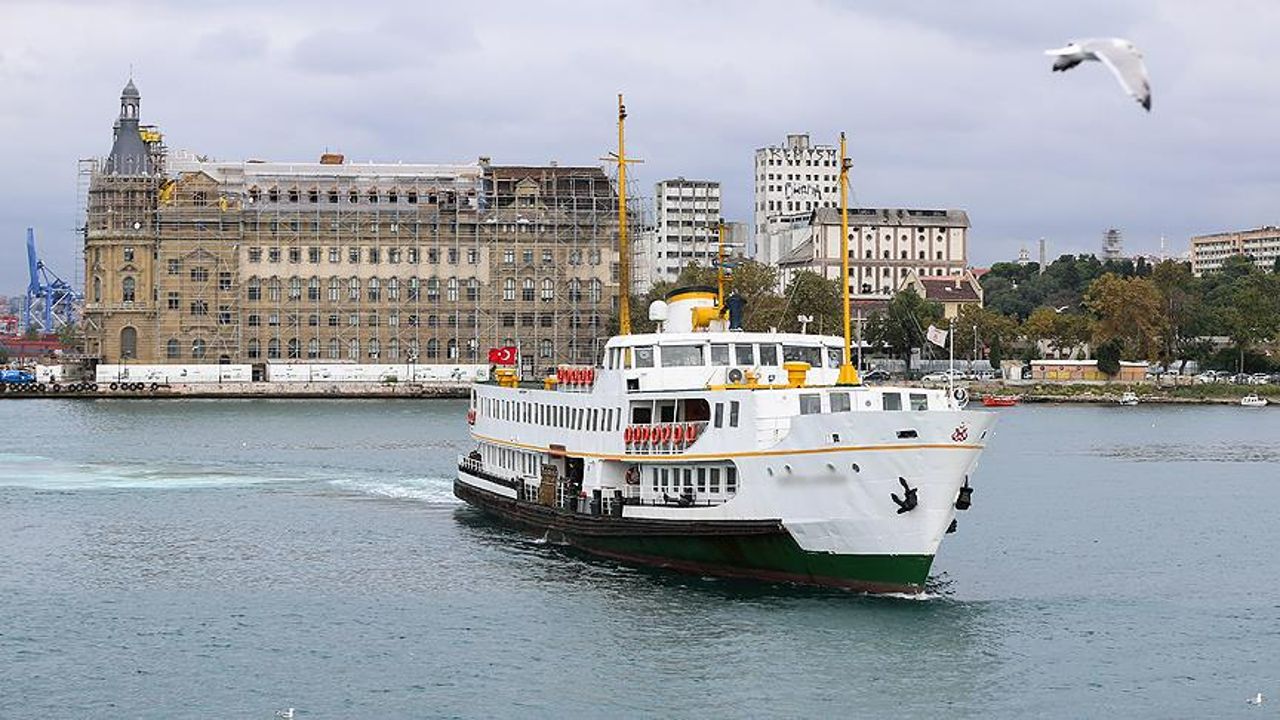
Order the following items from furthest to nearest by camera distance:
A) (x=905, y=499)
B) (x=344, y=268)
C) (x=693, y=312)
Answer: (x=344, y=268), (x=693, y=312), (x=905, y=499)

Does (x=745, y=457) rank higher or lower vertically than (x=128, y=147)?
lower

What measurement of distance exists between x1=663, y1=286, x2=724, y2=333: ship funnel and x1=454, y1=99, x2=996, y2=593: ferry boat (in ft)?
0.17

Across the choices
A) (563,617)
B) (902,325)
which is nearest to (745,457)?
(563,617)

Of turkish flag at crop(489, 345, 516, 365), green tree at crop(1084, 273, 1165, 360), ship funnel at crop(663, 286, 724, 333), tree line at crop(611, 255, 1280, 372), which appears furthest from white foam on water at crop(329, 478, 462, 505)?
green tree at crop(1084, 273, 1165, 360)

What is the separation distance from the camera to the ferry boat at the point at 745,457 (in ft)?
144

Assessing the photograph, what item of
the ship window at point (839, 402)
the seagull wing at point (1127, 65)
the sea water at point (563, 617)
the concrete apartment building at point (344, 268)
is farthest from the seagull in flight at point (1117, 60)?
the concrete apartment building at point (344, 268)

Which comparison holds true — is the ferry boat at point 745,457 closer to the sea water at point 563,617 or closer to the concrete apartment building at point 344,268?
the sea water at point 563,617

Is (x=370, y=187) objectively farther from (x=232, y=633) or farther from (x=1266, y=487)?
(x=232, y=633)

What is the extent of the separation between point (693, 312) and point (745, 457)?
8689 mm

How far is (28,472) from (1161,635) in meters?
57.7

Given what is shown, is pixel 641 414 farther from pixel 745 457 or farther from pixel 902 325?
pixel 902 325

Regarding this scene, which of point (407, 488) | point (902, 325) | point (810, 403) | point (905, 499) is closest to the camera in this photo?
point (905, 499)

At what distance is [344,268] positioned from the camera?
558 feet

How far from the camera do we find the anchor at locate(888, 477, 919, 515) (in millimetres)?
43500
